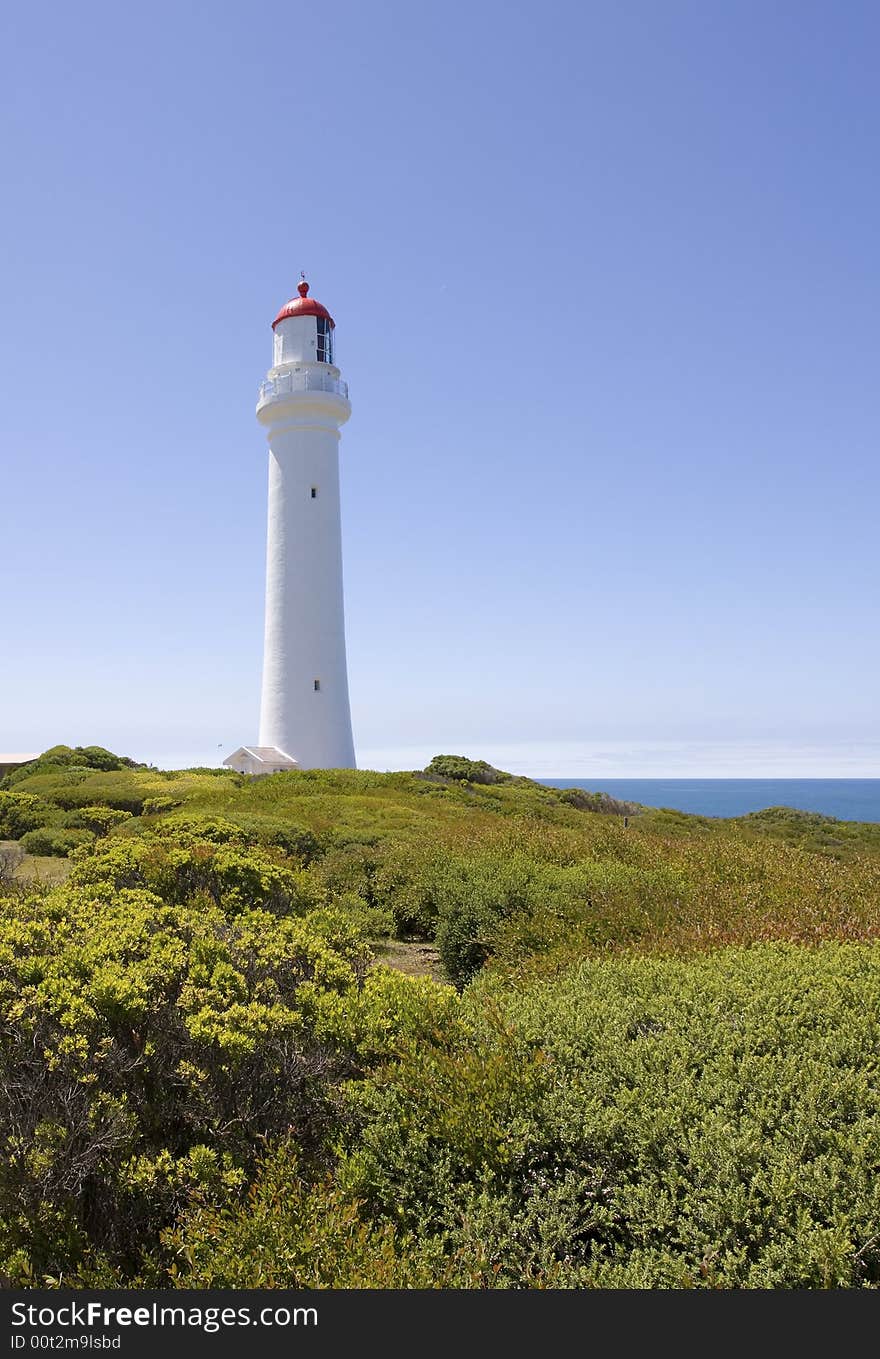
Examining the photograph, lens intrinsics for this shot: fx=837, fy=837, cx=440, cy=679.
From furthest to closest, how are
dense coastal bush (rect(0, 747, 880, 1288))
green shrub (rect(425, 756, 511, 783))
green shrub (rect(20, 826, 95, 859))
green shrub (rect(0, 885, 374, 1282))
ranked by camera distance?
1. green shrub (rect(425, 756, 511, 783))
2. green shrub (rect(20, 826, 95, 859))
3. green shrub (rect(0, 885, 374, 1282))
4. dense coastal bush (rect(0, 747, 880, 1288))

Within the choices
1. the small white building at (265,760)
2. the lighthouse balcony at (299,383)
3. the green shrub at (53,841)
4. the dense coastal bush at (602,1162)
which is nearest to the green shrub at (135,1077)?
the dense coastal bush at (602,1162)

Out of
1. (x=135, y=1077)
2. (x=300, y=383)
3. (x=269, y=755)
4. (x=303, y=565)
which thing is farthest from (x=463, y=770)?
(x=135, y=1077)

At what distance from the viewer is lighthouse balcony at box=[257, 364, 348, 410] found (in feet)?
88.0

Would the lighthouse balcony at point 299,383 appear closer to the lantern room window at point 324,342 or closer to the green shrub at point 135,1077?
the lantern room window at point 324,342

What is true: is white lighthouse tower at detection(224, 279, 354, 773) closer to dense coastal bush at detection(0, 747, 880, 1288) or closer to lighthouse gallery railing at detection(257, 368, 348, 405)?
lighthouse gallery railing at detection(257, 368, 348, 405)

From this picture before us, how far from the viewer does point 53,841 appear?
45.4 feet

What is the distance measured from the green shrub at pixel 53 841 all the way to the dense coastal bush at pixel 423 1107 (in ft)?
24.7

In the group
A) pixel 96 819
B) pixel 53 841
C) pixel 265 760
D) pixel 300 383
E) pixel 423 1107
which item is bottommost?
pixel 423 1107

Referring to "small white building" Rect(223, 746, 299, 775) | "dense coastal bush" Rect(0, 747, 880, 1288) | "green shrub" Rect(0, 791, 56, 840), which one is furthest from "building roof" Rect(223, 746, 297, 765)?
"dense coastal bush" Rect(0, 747, 880, 1288)

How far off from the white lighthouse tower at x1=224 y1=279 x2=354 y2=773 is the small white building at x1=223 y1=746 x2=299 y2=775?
3cm

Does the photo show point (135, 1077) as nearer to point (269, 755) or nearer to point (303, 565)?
point (269, 755)

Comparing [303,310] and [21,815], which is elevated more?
[303,310]

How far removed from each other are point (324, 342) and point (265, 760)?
13.8 metres

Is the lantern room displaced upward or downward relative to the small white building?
upward
